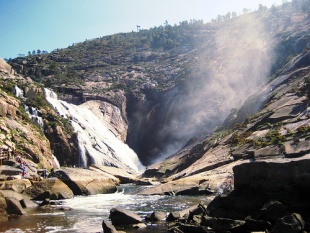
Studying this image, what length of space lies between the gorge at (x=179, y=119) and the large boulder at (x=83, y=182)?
0.50ft

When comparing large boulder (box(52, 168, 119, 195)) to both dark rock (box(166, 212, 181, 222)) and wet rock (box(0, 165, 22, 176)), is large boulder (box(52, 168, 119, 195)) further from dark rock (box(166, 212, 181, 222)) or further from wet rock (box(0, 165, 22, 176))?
dark rock (box(166, 212, 181, 222))

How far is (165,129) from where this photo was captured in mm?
100562

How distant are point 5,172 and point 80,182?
24.4ft

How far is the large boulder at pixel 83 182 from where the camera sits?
36.6 m

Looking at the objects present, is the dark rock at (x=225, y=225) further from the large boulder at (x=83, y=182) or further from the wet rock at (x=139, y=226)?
the large boulder at (x=83, y=182)

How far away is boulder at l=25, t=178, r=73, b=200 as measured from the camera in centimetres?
3081

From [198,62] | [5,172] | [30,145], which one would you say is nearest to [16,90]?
[30,145]

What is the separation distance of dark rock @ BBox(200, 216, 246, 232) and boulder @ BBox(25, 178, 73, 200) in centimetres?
1864

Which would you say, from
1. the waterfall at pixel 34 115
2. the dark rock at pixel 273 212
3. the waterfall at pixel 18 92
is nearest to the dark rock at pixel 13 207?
the dark rock at pixel 273 212

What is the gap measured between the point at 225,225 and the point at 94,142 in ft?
200

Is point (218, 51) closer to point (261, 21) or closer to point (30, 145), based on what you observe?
point (261, 21)

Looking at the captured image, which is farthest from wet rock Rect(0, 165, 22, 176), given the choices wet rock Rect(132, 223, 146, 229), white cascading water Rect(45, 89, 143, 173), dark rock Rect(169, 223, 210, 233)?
white cascading water Rect(45, 89, 143, 173)

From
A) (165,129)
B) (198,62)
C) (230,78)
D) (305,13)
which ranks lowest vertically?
(165,129)

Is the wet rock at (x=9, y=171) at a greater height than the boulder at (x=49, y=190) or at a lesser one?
greater
